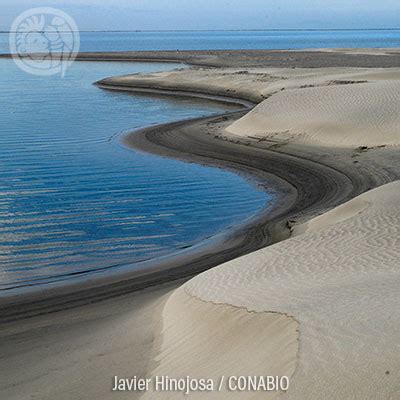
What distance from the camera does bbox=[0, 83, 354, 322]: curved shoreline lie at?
9.70 m

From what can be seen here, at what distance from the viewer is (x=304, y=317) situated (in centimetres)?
619

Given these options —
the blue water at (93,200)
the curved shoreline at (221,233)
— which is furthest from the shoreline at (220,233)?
the blue water at (93,200)

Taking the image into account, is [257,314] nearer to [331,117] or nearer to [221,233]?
[221,233]

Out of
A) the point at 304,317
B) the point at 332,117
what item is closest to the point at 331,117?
the point at 332,117

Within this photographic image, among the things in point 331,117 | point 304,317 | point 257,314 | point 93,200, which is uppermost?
point 304,317

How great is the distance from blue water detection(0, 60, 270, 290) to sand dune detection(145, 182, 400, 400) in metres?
2.88

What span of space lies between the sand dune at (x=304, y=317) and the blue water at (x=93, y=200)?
2884 mm

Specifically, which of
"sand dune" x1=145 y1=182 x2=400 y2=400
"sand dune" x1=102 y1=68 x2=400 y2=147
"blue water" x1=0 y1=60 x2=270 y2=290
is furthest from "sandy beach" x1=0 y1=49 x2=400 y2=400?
"sand dune" x1=102 y1=68 x2=400 y2=147

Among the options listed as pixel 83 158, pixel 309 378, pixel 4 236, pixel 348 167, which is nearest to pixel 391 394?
pixel 309 378

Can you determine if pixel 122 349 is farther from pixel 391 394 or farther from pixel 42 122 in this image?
pixel 42 122

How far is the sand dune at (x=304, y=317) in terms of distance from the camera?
5.15 metres

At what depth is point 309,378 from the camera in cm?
514

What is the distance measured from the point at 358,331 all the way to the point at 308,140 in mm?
16953

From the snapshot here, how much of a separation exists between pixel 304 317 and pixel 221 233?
698 cm
